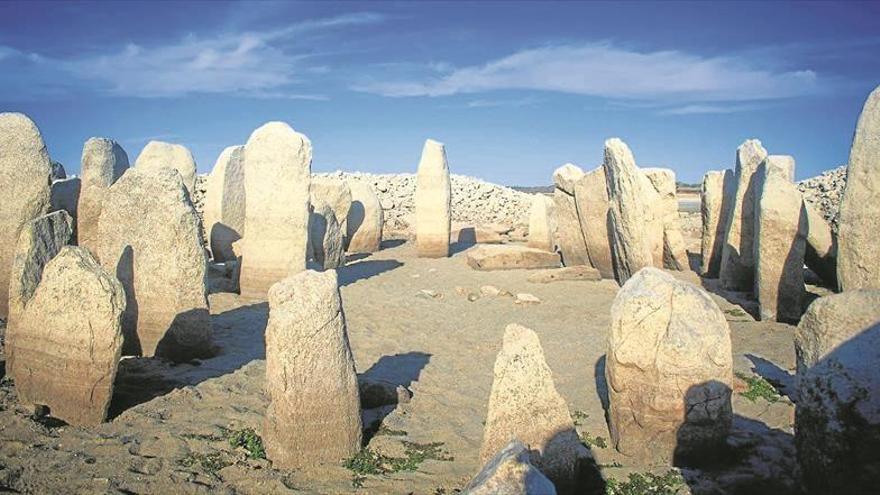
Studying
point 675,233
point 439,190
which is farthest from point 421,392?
point 439,190

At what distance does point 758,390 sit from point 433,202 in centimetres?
1068

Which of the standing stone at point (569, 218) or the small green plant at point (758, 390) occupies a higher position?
the standing stone at point (569, 218)

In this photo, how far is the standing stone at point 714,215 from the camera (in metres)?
13.6

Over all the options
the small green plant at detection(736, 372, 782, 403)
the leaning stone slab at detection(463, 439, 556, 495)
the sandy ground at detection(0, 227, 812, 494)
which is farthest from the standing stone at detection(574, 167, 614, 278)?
the leaning stone slab at detection(463, 439, 556, 495)

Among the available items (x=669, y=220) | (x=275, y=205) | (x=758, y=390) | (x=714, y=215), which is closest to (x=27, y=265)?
(x=275, y=205)

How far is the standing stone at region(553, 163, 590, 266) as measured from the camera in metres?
13.8

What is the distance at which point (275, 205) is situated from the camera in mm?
10555

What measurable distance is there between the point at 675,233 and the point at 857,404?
10947 millimetres

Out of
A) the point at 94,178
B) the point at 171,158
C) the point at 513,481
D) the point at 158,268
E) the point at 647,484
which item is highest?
the point at 171,158

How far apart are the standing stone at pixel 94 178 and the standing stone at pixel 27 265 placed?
2578 millimetres

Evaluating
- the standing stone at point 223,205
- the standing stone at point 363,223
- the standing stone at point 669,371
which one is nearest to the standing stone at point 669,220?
the standing stone at point 363,223

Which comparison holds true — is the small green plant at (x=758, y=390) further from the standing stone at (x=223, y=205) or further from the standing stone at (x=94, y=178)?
the standing stone at (x=223, y=205)

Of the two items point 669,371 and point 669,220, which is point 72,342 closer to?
point 669,371

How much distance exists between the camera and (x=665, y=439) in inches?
197
